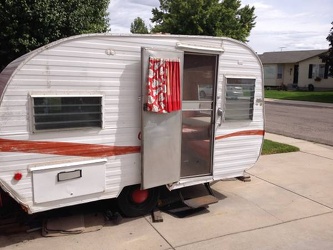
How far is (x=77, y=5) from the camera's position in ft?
30.2

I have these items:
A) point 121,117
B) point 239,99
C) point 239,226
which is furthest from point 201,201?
point 121,117

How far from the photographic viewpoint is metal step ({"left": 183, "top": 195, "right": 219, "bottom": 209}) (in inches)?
204

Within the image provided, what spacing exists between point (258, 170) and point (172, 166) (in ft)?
11.0

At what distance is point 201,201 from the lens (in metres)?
5.33

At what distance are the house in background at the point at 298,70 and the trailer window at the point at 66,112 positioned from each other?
37664 mm

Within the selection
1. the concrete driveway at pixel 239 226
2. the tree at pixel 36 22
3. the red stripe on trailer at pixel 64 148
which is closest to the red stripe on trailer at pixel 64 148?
the red stripe on trailer at pixel 64 148

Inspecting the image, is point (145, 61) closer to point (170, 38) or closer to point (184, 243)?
point (170, 38)

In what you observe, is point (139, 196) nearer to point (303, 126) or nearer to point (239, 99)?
point (239, 99)

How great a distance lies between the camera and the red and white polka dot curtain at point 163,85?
4469 millimetres

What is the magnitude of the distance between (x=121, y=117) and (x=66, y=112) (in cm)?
→ 73

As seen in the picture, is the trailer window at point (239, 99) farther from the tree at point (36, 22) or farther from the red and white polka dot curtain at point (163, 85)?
the tree at point (36, 22)

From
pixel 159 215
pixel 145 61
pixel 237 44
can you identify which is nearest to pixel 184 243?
pixel 159 215

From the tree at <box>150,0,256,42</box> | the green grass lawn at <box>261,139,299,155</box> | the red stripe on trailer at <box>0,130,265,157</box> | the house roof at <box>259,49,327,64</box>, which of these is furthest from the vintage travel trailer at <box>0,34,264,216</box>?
the house roof at <box>259,49,327,64</box>

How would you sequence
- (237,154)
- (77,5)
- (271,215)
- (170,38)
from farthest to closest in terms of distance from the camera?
(77,5), (237,154), (271,215), (170,38)
